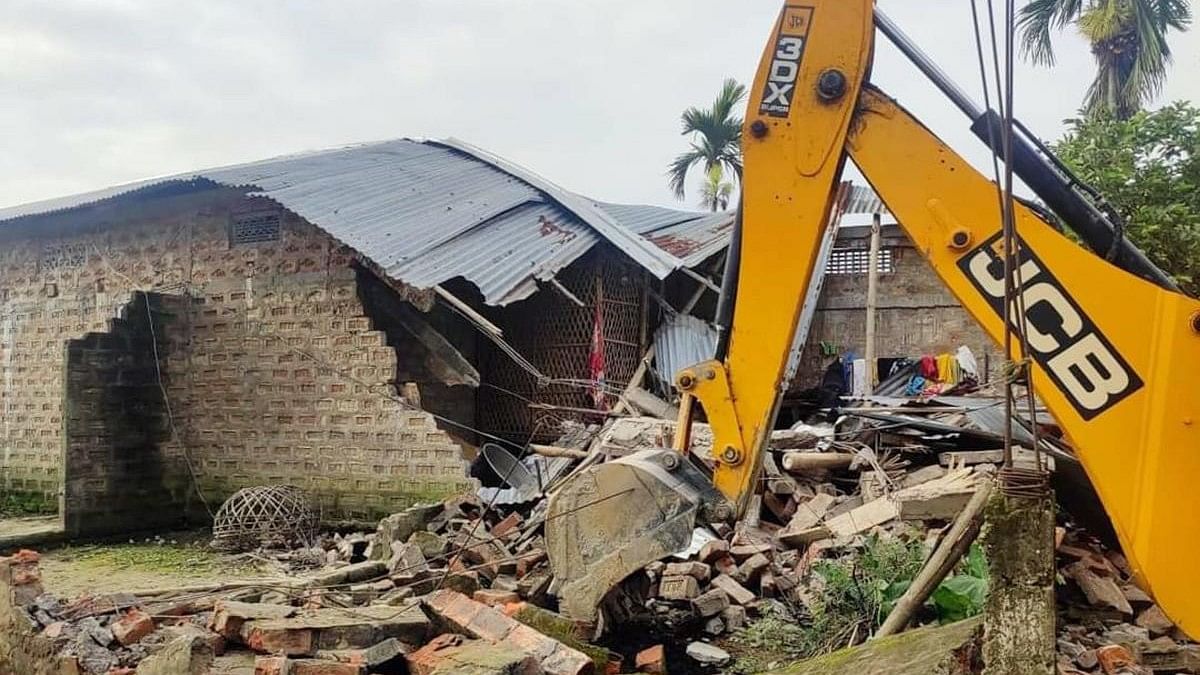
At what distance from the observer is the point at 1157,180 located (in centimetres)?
1048

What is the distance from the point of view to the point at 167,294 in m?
10.4

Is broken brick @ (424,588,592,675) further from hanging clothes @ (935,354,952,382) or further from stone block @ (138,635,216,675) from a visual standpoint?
hanging clothes @ (935,354,952,382)

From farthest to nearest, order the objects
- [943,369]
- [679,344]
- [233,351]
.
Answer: [943,369], [679,344], [233,351]

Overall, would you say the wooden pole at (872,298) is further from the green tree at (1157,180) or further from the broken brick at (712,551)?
the broken brick at (712,551)

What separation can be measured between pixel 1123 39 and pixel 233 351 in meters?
14.9

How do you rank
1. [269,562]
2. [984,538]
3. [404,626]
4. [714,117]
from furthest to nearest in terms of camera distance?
[714,117] < [269,562] < [404,626] < [984,538]

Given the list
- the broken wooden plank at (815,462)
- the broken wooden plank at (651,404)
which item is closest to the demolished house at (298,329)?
the broken wooden plank at (651,404)

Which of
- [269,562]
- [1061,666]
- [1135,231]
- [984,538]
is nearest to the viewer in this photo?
[984,538]

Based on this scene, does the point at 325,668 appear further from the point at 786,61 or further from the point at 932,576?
the point at 786,61

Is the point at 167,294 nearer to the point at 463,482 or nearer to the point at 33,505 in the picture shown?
the point at 33,505

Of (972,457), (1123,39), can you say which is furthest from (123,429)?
(1123,39)

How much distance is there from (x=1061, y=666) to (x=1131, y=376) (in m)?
1.68

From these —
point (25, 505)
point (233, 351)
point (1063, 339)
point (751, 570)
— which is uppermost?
point (1063, 339)

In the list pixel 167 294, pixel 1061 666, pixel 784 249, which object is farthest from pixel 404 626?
pixel 167 294
